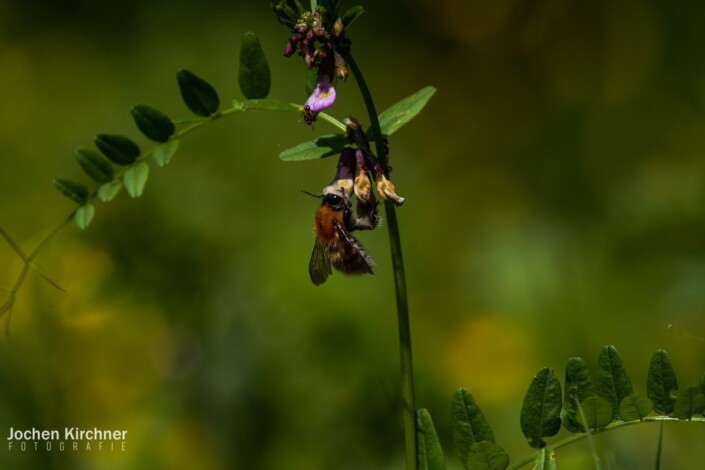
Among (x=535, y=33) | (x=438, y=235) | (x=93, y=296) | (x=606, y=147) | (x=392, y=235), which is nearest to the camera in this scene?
(x=392, y=235)

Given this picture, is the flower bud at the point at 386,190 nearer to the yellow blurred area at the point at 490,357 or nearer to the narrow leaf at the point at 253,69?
Result: the narrow leaf at the point at 253,69

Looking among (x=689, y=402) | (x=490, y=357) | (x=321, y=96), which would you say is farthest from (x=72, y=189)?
(x=490, y=357)

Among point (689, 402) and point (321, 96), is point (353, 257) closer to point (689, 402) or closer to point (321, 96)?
point (321, 96)

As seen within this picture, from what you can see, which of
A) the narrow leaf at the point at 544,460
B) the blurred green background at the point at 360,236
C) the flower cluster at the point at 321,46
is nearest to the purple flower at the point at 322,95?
the flower cluster at the point at 321,46

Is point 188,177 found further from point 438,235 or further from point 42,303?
point 42,303

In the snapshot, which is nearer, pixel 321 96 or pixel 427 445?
pixel 321 96

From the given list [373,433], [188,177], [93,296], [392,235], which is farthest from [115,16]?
[392,235]
